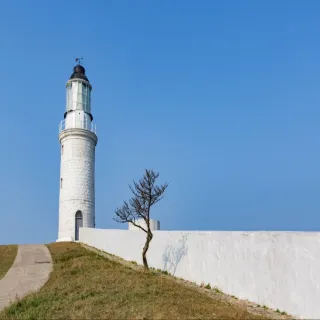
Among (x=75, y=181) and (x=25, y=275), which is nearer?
(x=25, y=275)

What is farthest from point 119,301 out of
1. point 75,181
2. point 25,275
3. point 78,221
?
point 75,181

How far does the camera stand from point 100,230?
2258 cm

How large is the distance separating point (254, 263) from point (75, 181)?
21547 millimetres

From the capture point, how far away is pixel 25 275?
15008 mm

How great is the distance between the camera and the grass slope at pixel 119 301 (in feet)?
25.3

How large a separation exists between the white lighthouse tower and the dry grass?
456 centimetres

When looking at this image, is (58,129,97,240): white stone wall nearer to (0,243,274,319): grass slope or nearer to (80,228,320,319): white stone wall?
(80,228,320,319): white stone wall

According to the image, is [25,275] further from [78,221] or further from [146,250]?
[78,221]

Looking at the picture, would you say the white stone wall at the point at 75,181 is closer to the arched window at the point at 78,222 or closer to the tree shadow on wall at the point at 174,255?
the arched window at the point at 78,222

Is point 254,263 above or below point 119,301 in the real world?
above

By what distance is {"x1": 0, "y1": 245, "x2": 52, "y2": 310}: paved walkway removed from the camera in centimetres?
1179

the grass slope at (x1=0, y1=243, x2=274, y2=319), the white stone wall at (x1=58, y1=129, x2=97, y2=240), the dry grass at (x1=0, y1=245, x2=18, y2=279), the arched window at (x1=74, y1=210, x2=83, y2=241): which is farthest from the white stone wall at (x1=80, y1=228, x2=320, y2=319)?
the white stone wall at (x1=58, y1=129, x2=97, y2=240)

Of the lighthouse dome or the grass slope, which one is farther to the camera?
the lighthouse dome

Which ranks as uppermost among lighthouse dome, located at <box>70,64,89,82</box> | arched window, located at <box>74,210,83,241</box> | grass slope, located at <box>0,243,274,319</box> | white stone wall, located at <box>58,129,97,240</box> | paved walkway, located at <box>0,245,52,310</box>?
lighthouse dome, located at <box>70,64,89,82</box>
